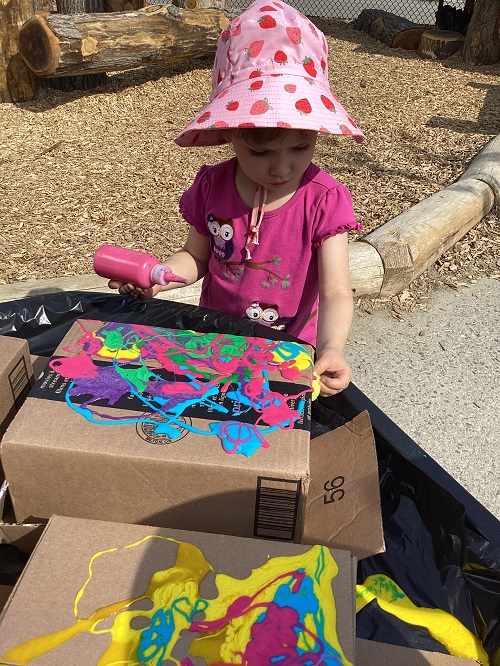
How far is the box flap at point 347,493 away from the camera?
1.01 meters

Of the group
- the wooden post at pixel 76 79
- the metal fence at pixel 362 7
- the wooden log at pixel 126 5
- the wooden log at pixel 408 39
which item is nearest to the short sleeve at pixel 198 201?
the wooden post at pixel 76 79

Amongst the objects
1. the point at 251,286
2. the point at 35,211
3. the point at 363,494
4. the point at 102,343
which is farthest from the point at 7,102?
the point at 363,494

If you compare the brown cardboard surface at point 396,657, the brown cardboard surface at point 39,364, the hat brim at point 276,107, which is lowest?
the brown cardboard surface at point 396,657

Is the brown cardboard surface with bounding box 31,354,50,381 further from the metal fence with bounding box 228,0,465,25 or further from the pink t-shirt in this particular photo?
the metal fence with bounding box 228,0,465,25

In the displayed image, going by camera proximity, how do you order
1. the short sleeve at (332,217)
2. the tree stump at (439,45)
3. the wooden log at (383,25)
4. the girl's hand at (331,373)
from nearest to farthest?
the girl's hand at (331,373), the short sleeve at (332,217), the tree stump at (439,45), the wooden log at (383,25)

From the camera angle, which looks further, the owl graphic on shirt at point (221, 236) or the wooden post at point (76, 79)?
the wooden post at point (76, 79)

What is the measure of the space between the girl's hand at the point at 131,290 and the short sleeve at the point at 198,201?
0.91ft

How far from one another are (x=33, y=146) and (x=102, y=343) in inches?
125

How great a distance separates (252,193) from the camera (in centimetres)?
154

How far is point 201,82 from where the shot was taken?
479 centimetres

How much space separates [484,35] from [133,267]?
17.5ft

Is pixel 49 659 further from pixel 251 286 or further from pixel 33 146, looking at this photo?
pixel 33 146

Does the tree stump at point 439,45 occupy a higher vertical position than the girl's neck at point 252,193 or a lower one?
lower

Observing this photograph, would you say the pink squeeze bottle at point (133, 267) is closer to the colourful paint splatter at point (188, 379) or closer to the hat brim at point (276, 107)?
the colourful paint splatter at point (188, 379)
